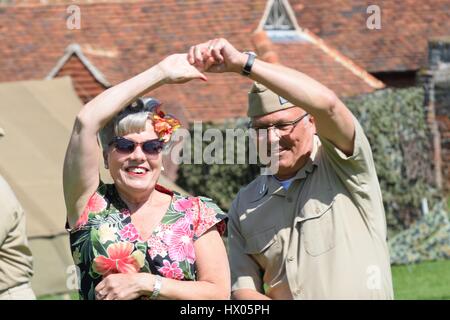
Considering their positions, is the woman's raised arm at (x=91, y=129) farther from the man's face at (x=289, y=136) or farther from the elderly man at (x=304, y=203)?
the man's face at (x=289, y=136)

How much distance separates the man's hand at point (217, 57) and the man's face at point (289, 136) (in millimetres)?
395

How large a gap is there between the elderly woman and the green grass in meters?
9.36

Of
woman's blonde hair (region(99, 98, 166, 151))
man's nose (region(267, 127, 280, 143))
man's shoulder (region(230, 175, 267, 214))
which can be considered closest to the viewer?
woman's blonde hair (region(99, 98, 166, 151))

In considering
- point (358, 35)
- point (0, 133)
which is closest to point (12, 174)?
point (0, 133)

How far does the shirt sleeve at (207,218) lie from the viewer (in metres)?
5.54

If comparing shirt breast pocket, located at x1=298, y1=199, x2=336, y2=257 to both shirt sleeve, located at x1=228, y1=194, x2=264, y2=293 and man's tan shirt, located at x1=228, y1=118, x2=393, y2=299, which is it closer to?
man's tan shirt, located at x1=228, y1=118, x2=393, y2=299

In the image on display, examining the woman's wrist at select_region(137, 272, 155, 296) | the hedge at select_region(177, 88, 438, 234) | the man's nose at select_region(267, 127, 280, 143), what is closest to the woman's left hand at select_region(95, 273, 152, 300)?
the woman's wrist at select_region(137, 272, 155, 296)

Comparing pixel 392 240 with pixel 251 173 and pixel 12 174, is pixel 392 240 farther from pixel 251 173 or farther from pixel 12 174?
pixel 12 174

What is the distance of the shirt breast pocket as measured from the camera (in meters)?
5.78

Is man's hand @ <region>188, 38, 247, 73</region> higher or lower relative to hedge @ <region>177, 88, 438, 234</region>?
lower

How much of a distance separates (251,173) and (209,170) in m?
0.75

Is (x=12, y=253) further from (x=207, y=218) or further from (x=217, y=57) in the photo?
(x=217, y=57)

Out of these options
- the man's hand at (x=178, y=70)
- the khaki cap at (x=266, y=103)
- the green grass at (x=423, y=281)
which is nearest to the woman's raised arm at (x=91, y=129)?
the man's hand at (x=178, y=70)

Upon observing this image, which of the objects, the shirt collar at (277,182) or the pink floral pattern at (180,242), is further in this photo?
the shirt collar at (277,182)
